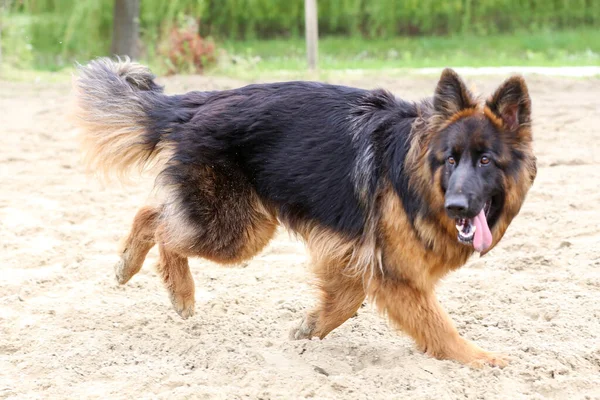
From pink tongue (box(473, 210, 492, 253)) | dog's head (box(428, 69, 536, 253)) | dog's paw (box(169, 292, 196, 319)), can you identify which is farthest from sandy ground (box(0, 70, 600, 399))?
dog's head (box(428, 69, 536, 253))

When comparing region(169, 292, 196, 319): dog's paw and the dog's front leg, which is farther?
region(169, 292, 196, 319): dog's paw

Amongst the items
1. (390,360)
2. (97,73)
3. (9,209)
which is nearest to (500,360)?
(390,360)

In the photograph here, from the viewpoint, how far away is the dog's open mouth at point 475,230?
3.95m

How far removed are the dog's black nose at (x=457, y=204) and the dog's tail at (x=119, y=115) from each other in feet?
6.06

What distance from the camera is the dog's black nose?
12.3 ft

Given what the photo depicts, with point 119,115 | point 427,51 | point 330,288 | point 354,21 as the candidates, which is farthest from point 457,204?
point 354,21

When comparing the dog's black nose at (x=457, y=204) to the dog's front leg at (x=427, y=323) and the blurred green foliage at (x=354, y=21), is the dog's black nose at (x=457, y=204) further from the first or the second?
the blurred green foliage at (x=354, y=21)

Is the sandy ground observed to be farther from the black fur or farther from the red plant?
the red plant

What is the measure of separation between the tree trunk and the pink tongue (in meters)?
15.3

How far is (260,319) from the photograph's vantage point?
484cm

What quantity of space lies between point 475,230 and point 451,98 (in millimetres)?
695

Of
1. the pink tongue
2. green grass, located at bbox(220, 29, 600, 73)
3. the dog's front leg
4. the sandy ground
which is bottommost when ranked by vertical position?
green grass, located at bbox(220, 29, 600, 73)

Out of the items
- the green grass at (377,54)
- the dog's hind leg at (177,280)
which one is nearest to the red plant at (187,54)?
the green grass at (377,54)

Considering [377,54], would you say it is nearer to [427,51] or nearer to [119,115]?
[427,51]
